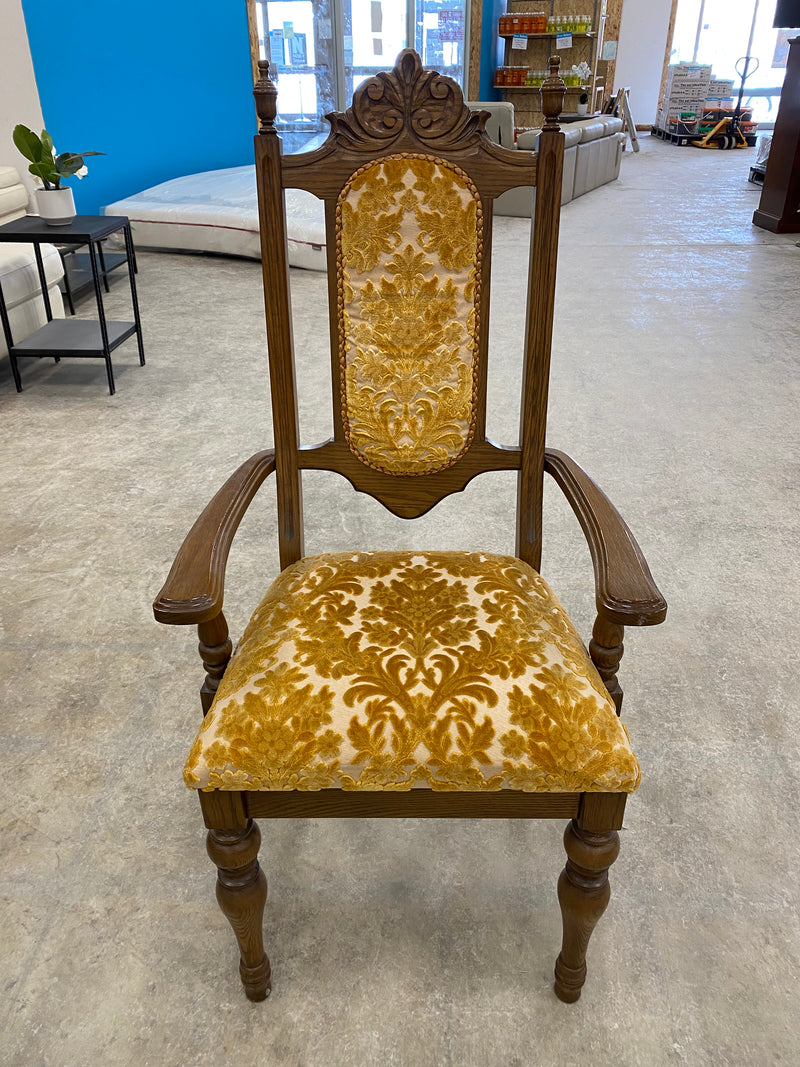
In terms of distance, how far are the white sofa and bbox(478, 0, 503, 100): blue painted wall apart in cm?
826

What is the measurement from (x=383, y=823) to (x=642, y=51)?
48.3ft

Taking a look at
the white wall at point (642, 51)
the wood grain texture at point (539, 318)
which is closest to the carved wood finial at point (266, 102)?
the wood grain texture at point (539, 318)

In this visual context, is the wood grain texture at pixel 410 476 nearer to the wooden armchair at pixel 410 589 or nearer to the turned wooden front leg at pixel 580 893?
the wooden armchair at pixel 410 589

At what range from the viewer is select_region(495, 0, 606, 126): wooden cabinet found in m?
10.0

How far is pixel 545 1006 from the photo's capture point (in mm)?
1097

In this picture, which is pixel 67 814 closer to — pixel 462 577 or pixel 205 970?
pixel 205 970

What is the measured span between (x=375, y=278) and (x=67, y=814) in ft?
3.39

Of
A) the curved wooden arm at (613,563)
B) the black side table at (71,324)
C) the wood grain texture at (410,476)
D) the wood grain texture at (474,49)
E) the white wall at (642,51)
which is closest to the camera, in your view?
the curved wooden arm at (613,563)

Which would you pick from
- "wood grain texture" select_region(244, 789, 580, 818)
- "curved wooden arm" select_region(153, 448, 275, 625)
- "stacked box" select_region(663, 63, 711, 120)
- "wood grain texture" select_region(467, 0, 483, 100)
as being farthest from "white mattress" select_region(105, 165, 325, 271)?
"stacked box" select_region(663, 63, 711, 120)

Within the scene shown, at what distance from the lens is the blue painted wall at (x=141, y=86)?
487 cm

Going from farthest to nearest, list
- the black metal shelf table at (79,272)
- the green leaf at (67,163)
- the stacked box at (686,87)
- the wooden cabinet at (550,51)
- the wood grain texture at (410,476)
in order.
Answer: the stacked box at (686,87) < the wooden cabinet at (550,51) < the black metal shelf table at (79,272) < the green leaf at (67,163) < the wood grain texture at (410,476)

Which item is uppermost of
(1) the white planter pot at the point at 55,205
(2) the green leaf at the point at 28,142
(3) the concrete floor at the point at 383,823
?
(2) the green leaf at the point at 28,142

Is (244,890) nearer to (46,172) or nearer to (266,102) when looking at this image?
(266,102)

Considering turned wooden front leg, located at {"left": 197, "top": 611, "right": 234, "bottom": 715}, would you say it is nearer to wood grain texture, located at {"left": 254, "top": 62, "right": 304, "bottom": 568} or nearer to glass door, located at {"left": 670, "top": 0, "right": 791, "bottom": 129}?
wood grain texture, located at {"left": 254, "top": 62, "right": 304, "bottom": 568}
